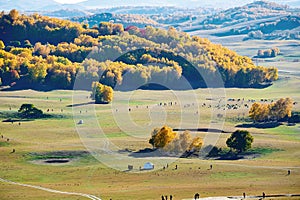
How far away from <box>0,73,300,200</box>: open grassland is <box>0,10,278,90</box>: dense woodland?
11080mm

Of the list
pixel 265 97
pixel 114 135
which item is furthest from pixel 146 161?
pixel 265 97

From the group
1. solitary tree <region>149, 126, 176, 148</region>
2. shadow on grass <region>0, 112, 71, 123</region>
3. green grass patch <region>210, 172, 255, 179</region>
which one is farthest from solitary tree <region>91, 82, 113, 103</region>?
green grass patch <region>210, 172, 255, 179</region>

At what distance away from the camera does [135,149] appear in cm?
8225

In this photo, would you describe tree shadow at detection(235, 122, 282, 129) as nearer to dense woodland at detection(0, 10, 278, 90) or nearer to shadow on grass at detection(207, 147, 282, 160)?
shadow on grass at detection(207, 147, 282, 160)

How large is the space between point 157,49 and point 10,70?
32840mm

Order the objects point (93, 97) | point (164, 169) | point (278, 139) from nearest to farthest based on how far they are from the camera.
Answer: point (164, 169)
point (278, 139)
point (93, 97)

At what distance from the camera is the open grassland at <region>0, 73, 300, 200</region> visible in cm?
6531

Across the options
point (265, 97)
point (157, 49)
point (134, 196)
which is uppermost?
point (157, 49)

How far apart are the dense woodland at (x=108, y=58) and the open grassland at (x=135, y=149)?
11080 millimetres

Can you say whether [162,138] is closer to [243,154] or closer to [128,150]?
[128,150]

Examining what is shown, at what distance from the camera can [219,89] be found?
13962 cm

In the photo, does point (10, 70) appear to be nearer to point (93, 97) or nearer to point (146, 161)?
point (93, 97)

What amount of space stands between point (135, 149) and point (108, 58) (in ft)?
227

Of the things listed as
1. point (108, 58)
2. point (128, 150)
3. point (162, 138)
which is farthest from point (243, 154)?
point (108, 58)
